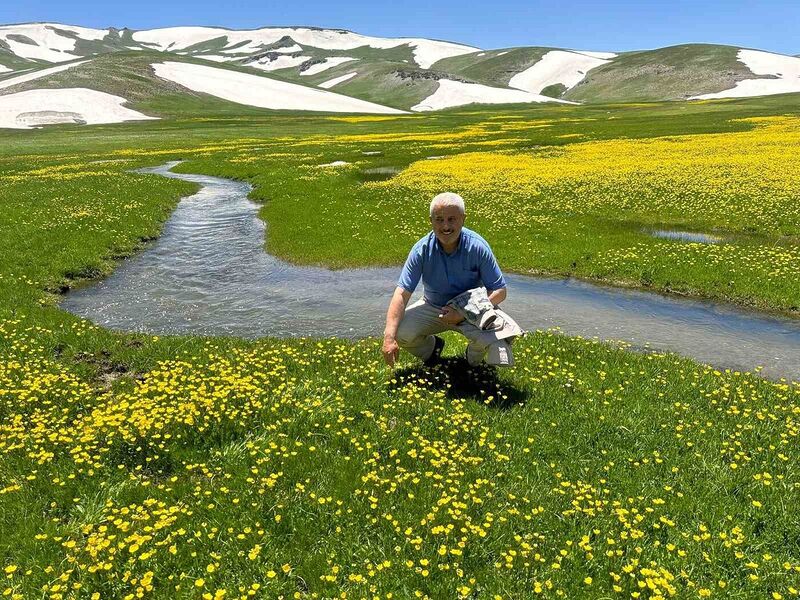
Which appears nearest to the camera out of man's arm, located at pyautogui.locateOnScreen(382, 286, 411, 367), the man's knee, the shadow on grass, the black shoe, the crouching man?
the crouching man

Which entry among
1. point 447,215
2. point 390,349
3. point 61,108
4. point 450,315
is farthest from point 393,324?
point 61,108

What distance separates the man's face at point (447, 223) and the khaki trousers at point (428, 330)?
1651 millimetres

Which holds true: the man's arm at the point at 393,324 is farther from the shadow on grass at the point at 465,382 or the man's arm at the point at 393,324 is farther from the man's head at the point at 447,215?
the man's head at the point at 447,215

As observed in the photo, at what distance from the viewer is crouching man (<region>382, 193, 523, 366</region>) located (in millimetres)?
9461

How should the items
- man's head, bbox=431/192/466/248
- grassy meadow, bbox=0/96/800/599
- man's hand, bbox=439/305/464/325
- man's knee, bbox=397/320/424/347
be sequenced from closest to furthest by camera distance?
grassy meadow, bbox=0/96/800/599 → man's head, bbox=431/192/466/248 → man's hand, bbox=439/305/464/325 → man's knee, bbox=397/320/424/347

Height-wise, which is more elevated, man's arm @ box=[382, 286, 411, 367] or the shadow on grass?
man's arm @ box=[382, 286, 411, 367]

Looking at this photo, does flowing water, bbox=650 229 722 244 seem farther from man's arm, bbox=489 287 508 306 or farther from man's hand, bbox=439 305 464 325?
man's hand, bbox=439 305 464 325

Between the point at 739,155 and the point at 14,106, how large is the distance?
173 meters

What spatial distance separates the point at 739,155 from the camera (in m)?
46.7

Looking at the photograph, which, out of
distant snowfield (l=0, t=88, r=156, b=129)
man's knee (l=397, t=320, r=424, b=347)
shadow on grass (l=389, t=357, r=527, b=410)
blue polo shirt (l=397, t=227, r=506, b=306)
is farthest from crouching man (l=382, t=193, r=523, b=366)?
distant snowfield (l=0, t=88, r=156, b=129)

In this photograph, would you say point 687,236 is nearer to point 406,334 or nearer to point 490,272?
point 490,272

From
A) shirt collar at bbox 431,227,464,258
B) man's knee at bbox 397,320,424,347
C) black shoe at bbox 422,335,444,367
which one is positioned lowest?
black shoe at bbox 422,335,444,367

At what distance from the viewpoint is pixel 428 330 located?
10594 millimetres

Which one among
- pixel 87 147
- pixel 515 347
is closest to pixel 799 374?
pixel 515 347
